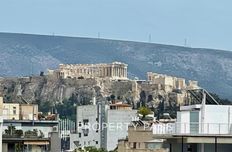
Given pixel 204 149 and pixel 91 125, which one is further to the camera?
pixel 91 125

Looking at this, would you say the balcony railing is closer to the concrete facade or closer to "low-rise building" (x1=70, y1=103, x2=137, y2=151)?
"low-rise building" (x1=70, y1=103, x2=137, y2=151)

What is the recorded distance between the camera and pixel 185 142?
34.6 m

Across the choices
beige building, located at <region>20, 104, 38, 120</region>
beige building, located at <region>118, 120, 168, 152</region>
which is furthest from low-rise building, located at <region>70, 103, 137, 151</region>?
beige building, located at <region>118, 120, 168, 152</region>

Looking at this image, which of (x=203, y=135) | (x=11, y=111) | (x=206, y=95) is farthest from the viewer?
(x=11, y=111)

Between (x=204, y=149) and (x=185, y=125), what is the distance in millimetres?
1339

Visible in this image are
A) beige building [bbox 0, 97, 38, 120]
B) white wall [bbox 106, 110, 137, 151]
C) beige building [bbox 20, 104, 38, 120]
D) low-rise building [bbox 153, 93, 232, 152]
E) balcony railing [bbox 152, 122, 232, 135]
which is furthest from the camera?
white wall [bbox 106, 110, 137, 151]

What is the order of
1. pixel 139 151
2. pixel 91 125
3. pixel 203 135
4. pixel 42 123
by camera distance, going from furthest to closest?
pixel 91 125 < pixel 42 123 < pixel 139 151 < pixel 203 135

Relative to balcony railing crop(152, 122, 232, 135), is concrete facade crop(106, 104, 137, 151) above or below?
below

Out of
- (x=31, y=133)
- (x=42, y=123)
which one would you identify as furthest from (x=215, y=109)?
(x=42, y=123)

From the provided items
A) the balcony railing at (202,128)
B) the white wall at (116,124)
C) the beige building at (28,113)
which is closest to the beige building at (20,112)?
the beige building at (28,113)

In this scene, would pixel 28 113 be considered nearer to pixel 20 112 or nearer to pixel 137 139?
pixel 20 112

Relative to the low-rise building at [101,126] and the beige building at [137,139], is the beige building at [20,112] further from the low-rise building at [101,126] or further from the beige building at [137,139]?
the beige building at [137,139]

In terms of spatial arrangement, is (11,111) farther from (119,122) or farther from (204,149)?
(204,149)

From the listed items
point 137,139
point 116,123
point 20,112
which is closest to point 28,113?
point 20,112
